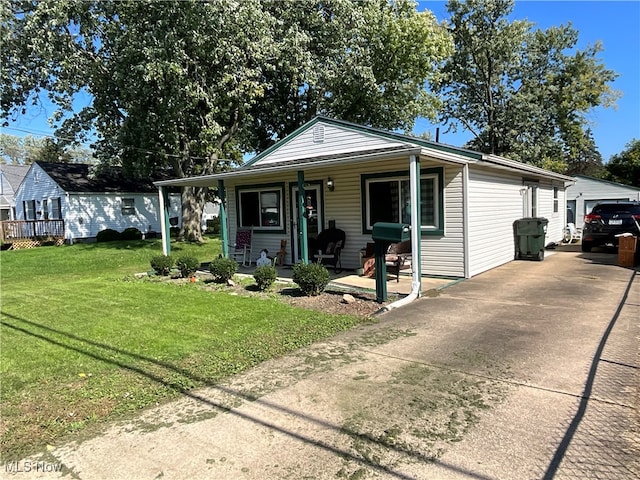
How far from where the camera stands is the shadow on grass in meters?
2.65

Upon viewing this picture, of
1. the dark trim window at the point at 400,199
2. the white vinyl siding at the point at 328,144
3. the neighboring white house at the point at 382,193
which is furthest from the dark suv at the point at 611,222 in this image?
the white vinyl siding at the point at 328,144

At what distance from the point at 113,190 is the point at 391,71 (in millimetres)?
17370

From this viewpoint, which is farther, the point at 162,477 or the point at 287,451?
the point at 287,451

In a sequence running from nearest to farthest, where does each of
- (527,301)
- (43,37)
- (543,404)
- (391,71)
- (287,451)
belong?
(287,451)
(543,404)
(527,301)
(43,37)
(391,71)

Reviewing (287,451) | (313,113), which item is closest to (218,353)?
(287,451)

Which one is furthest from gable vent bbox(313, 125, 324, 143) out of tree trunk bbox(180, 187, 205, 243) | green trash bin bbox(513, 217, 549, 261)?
tree trunk bbox(180, 187, 205, 243)

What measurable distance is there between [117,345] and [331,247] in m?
6.19

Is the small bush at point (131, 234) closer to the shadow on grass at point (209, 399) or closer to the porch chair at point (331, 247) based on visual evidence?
the porch chair at point (331, 247)

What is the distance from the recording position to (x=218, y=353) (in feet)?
15.7

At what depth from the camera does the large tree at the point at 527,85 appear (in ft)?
89.9

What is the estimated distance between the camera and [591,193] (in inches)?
920

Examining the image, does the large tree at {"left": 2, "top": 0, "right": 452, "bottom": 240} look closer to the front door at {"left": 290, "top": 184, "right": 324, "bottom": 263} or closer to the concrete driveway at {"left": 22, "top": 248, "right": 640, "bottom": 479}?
the front door at {"left": 290, "top": 184, "right": 324, "bottom": 263}

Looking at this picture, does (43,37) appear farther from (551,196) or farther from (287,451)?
(551,196)

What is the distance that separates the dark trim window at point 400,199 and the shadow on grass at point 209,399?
261 inches
